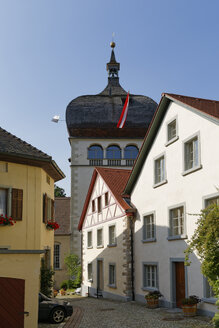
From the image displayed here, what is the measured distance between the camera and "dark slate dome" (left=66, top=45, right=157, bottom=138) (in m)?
42.3

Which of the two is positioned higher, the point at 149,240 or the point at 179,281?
the point at 149,240

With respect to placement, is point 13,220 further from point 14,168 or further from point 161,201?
point 161,201

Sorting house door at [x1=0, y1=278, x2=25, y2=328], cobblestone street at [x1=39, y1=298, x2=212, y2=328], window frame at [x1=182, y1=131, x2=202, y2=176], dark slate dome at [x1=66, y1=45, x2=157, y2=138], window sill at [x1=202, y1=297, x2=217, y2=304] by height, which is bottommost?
cobblestone street at [x1=39, y1=298, x2=212, y2=328]

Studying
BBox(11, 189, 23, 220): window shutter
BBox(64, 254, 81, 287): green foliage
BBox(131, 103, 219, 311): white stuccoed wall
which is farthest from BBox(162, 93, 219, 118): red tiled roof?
BBox(64, 254, 81, 287): green foliage

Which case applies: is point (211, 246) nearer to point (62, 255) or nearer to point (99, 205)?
point (99, 205)

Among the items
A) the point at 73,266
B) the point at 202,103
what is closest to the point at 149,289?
the point at 202,103

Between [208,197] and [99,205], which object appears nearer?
[208,197]

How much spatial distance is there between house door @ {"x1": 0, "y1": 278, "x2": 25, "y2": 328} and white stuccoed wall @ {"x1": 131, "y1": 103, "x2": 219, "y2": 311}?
7501 millimetres

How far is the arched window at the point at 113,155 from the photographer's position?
41.1 m

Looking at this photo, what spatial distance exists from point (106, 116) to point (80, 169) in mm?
6366

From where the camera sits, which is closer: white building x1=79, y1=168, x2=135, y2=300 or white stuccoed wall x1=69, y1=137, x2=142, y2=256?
white building x1=79, y1=168, x2=135, y2=300

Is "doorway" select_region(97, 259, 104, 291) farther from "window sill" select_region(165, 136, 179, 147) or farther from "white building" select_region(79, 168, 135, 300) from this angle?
"window sill" select_region(165, 136, 179, 147)

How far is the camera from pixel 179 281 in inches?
703

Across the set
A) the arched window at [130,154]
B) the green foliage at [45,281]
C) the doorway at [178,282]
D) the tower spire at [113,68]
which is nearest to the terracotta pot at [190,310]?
the doorway at [178,282]
